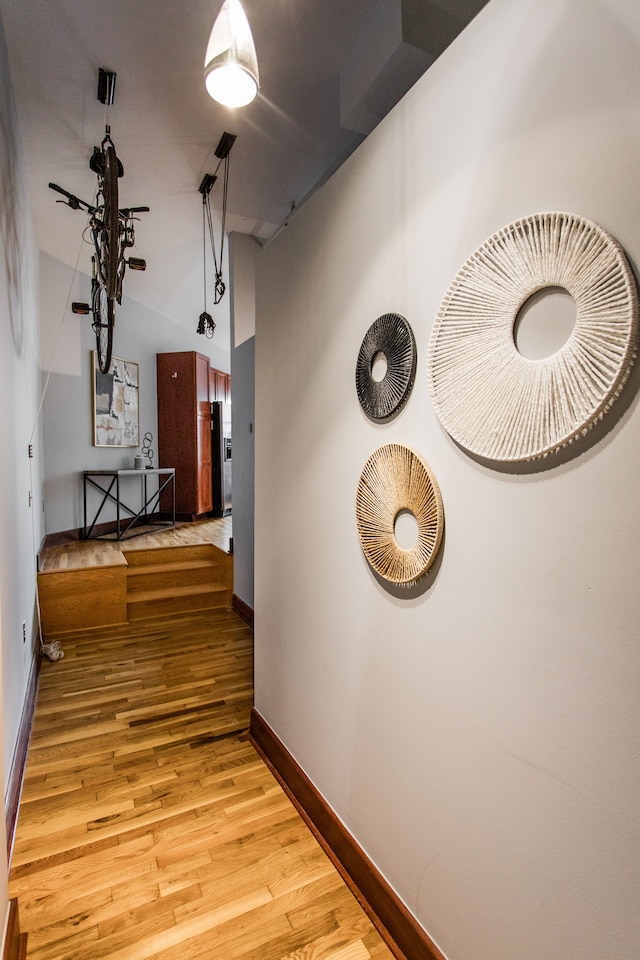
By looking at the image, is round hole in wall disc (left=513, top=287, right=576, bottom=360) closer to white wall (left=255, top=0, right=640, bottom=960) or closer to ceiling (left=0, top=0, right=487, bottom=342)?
white wall (left=255, top=0, right=640, bottom=960)

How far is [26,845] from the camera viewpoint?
1800 millimetres

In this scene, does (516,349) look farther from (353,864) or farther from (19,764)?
(19,764)

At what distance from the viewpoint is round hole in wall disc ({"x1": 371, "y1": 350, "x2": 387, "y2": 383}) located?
148 cm

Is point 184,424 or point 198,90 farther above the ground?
point 198,90

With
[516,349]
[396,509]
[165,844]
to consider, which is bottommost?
[165,844]

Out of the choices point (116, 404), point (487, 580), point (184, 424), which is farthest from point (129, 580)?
point (487, 580)

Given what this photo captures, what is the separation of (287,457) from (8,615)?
4.96ft

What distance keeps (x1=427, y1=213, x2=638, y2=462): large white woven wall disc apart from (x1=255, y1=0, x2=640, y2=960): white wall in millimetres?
46

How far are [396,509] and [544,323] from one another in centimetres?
65

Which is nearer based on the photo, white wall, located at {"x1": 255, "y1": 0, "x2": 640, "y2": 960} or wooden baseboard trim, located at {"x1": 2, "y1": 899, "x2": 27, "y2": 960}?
white wall, located at {"x1": 255, "y1": 0, "x2": 640, "y2": 960}

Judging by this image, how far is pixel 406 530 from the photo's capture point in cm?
140

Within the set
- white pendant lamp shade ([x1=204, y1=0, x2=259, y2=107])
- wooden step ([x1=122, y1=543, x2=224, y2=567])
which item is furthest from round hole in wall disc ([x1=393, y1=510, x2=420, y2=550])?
wooden step ([x1=122, y1=543, x2=224, y2=567])

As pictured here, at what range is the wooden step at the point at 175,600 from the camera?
426cm

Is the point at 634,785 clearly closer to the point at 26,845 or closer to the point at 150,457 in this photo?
the point at 26,845
